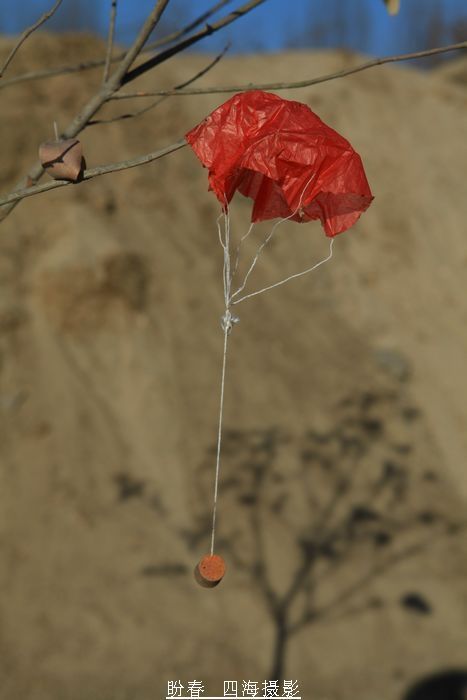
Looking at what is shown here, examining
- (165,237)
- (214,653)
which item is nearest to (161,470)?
(214,653)

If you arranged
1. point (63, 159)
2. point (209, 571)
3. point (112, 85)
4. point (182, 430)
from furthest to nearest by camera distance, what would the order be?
point (182, 430), point (209, 571), point (112, 85), point (63, 159)

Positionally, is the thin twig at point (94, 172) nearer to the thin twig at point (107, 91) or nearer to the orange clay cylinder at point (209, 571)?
the thin twig at point (107, 91)

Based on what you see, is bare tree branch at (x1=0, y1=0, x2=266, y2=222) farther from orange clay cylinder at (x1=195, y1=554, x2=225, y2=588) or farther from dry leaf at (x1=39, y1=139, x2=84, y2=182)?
orange clay cylinder at (x1=195, y1=554, x2=225, y2=588)

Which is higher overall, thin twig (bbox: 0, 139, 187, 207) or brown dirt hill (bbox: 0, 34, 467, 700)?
thin twig (bbox: 0, 139, 187, 207)

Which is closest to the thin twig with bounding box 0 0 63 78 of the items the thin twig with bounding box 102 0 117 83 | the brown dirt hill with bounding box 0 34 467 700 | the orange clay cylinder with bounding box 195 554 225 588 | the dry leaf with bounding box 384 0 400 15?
the thin twig with bounding box 102 0 117 83

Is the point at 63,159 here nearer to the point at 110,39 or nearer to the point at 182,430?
the point at 110,39

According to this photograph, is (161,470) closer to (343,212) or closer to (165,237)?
(165,237)

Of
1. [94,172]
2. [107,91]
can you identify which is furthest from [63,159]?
[107,91]

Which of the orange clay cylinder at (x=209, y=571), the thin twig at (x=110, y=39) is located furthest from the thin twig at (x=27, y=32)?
the orange clay cylinder at (x=209, y=571)

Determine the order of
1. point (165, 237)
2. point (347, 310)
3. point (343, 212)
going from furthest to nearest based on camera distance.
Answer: point (347, 310) → point (165, 237) → point (343, 212)
